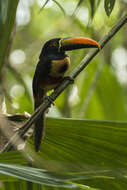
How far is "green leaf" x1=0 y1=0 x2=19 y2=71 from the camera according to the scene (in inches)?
34.4

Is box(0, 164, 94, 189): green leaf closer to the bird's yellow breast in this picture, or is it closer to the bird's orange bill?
the bird's orange bill

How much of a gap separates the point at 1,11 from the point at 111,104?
10.5 feet

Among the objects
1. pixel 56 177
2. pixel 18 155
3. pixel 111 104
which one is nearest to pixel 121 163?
pixel 18 155

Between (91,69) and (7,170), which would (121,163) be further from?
(91,69)

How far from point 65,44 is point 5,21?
5.49 feet

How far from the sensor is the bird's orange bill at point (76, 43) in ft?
6.85

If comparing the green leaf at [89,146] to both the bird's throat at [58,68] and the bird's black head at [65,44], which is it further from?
the bird's throat at [58,68]

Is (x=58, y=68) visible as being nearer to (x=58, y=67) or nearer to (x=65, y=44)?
(x=58, y=67)

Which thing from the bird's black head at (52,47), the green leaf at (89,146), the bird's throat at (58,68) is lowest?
the green leaf at (89,146)

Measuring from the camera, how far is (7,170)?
118 centimetres

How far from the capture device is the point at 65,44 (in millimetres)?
2559

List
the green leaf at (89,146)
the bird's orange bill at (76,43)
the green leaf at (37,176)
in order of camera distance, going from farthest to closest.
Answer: the bird's orange bill at (76,43) → the green leaf at (89,146) → the green leaf at (37,176)

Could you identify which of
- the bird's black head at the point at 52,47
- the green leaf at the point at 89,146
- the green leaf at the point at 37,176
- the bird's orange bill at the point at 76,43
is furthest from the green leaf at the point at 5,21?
the bird's black head at the point at 52,47

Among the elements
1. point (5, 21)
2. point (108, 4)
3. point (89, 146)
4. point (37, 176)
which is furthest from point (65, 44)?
point (5, 21)
